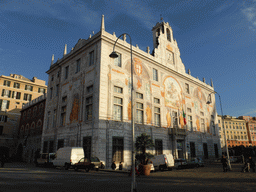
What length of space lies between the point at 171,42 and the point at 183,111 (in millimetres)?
14392

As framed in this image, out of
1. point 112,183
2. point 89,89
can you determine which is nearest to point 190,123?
point 89,89

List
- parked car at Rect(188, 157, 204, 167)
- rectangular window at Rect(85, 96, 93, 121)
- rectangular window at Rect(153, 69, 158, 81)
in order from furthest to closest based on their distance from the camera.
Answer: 1. rectangular window at Rect(153, 69, 158, 81)
2. parked car at Rect(188, 157, 204, 167)
3. rectangular window at Rect(85, 96, 93, 121)

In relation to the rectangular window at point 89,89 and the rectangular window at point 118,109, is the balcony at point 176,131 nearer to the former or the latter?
the rectangular window at point 118,109

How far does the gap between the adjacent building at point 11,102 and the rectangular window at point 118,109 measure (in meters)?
35.4

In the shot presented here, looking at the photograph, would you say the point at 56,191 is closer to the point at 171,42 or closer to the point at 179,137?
the point at 179,137

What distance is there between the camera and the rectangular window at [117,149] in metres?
23.9

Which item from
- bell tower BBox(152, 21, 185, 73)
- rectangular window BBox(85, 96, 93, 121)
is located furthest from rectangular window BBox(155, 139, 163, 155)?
bell tower BBox(152, 21, 185, 73)

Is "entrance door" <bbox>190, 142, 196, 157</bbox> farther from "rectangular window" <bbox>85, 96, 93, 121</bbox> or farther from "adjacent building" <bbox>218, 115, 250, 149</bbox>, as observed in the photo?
"adjacent building" <bbox>218, 115, 250, 149</bbox>

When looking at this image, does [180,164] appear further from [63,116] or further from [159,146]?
[63,116]

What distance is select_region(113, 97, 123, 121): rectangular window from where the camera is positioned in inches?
998

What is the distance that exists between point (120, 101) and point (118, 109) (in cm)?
122

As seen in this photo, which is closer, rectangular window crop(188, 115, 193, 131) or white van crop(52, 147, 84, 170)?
white van crop(52, 147, 84, 170)

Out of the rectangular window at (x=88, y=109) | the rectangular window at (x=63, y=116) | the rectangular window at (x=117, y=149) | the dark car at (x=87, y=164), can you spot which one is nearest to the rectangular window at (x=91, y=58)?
the rectangular window at (x=88, y=109)

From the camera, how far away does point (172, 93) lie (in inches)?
1385
